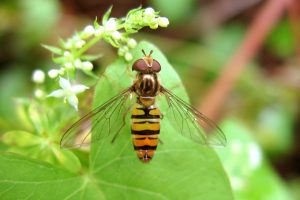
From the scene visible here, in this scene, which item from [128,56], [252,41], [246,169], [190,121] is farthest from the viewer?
[252,41]

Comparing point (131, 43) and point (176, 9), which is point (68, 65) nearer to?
point (131, 43)

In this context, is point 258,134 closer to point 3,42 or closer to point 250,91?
point 250,91

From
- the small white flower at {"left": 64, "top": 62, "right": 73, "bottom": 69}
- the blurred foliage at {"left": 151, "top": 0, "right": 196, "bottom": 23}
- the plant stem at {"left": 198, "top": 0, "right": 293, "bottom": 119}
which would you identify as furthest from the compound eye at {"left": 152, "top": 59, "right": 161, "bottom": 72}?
the blurred foliage at {"left": 151, "top": 0, "right": 196, "bottom": 23}

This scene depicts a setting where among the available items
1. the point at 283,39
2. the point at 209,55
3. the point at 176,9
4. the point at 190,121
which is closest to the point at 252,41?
the point at 209,55

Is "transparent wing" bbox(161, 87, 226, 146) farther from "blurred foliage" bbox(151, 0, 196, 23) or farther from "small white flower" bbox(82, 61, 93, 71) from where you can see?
"blurred foliage" bbox(151, 0, 196, 23)

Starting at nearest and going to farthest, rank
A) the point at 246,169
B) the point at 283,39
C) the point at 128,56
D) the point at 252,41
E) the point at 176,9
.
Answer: the point at 128,56 → the point at 246,169 → the point at 252,41 → the point at 176,9 → the point at 283,39
